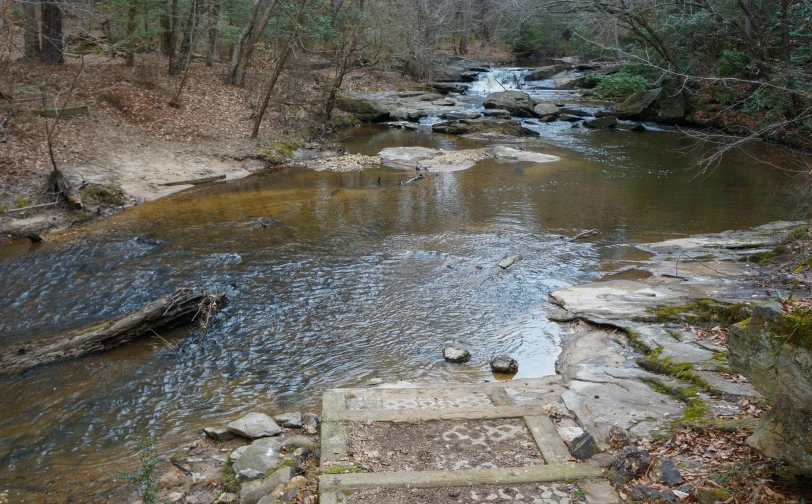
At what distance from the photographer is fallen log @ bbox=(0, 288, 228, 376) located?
7133mm

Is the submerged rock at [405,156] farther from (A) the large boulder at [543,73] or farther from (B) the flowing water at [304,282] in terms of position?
(A) the large boulder at [543,73]

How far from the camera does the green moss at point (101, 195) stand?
12.9 m

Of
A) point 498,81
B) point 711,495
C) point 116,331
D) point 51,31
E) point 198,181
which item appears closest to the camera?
point 711,495

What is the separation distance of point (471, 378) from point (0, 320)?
655 centimetres

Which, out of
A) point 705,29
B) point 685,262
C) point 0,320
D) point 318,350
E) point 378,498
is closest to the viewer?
point 378,498

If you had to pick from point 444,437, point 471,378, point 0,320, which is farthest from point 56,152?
point 444,437

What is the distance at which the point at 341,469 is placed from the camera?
452cm

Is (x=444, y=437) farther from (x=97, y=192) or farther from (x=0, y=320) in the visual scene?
(x=97, y=192)

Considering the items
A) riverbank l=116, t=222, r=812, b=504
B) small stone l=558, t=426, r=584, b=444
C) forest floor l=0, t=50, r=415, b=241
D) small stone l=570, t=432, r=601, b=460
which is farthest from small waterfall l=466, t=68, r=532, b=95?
small stone l=570, t=432, r=601, b=460

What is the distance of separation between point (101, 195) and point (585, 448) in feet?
39.4

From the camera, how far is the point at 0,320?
8195 mm

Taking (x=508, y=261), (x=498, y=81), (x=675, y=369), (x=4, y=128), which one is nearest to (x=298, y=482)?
(x=675, y=369)

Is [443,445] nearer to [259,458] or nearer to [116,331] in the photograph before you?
[259,458]

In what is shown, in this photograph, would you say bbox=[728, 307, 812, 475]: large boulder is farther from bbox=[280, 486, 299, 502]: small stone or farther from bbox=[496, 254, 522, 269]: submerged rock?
bbox=[496, 254, 522, 269]: submerged rock
